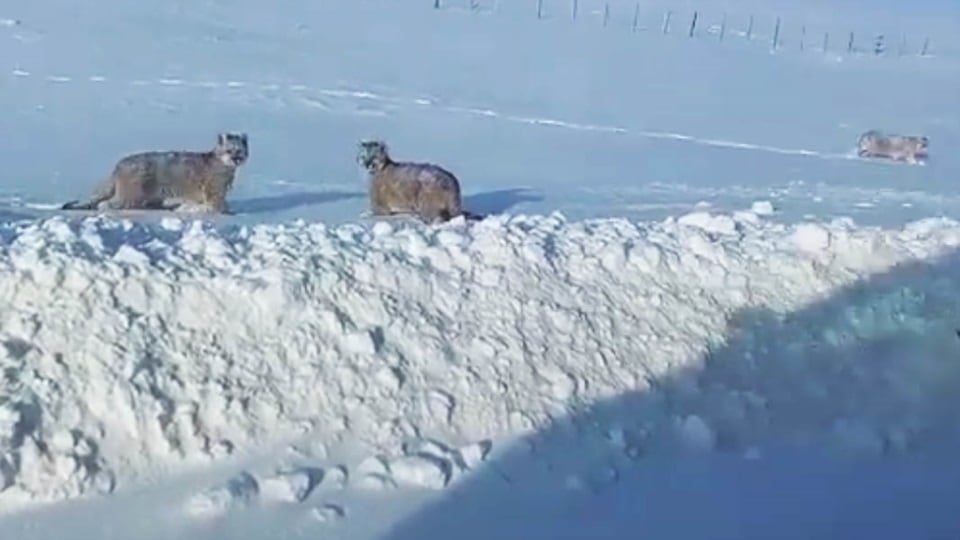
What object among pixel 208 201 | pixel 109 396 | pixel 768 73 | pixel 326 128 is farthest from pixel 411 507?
pixel 768 73

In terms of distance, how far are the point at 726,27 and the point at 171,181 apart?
971 inches

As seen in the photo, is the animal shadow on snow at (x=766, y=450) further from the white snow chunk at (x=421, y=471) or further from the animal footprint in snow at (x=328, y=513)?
the animal footprint in snow at (x=328, y=513)

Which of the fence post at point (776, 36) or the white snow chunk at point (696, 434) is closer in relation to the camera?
the white snow chunk at point (696, 434)

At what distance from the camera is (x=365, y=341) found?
6.40 meters

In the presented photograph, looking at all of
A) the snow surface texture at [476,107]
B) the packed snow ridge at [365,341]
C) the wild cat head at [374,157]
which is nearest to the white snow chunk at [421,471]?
the packed snow ridge at [365,341]

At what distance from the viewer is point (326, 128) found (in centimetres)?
1809

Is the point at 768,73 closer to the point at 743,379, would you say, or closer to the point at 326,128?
the point at 326,128

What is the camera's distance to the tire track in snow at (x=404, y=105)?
1950 cm

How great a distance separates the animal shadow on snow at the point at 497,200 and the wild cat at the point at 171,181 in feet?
7.20

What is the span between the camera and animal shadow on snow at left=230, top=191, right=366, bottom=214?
1262cm

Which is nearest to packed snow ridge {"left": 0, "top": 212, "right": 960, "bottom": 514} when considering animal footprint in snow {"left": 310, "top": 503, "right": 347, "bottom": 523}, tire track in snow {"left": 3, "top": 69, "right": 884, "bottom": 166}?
animal footprint in snow {"left": 310, "top": 503, "right": 347, "bottom": 523}

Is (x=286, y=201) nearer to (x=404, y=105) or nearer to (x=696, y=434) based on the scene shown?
(x=696, y=434)

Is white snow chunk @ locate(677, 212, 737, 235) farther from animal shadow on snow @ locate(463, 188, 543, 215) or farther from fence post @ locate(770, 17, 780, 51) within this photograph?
fence post @ locate(770, 17, 780, 51)

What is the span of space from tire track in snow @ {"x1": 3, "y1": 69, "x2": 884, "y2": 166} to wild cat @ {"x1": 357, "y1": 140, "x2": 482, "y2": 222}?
25.4 feet
